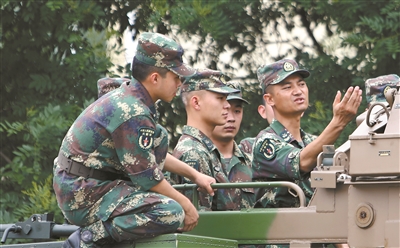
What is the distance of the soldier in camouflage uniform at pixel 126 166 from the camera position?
6203 millimetres

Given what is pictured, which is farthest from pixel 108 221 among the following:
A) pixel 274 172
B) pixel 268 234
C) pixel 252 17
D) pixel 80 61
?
pixel 252 17

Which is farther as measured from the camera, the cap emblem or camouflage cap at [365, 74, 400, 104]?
camouflage cap at [365, 74, 400, 104]

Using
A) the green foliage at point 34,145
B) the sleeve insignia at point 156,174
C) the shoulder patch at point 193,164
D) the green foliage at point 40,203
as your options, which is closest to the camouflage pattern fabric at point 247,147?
the shoulder patch at point 193,164

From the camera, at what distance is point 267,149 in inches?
295

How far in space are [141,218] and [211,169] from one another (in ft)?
5.67

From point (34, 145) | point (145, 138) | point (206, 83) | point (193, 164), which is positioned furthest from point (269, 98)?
point (34, 145)

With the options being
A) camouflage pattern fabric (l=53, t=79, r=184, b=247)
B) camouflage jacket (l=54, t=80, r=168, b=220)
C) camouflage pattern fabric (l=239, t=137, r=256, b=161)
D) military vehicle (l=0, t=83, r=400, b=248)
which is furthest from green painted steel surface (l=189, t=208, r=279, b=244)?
camouflage pattern fabric (l=239, t=137, r=256, b=161)

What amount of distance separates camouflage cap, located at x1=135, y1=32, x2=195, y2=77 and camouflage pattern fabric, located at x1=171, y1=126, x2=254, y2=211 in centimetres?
129

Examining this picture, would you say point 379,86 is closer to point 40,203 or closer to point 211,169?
point 211,169

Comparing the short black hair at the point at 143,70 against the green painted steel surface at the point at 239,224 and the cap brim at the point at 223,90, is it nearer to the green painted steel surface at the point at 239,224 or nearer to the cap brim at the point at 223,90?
the green painted steel surface at the point at 239,224

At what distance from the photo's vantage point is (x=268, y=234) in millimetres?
6812

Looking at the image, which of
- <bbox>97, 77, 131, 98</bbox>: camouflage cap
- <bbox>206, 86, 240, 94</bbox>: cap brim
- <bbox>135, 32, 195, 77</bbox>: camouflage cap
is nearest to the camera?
<bbox>135, 32, 195, 77</bbox>: camouflage cap

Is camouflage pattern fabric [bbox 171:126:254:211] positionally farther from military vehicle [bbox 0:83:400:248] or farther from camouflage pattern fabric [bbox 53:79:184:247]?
camouflage pattern fabric [bbox 53:79:184:247]

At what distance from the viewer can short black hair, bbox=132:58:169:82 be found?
21.1 feet
